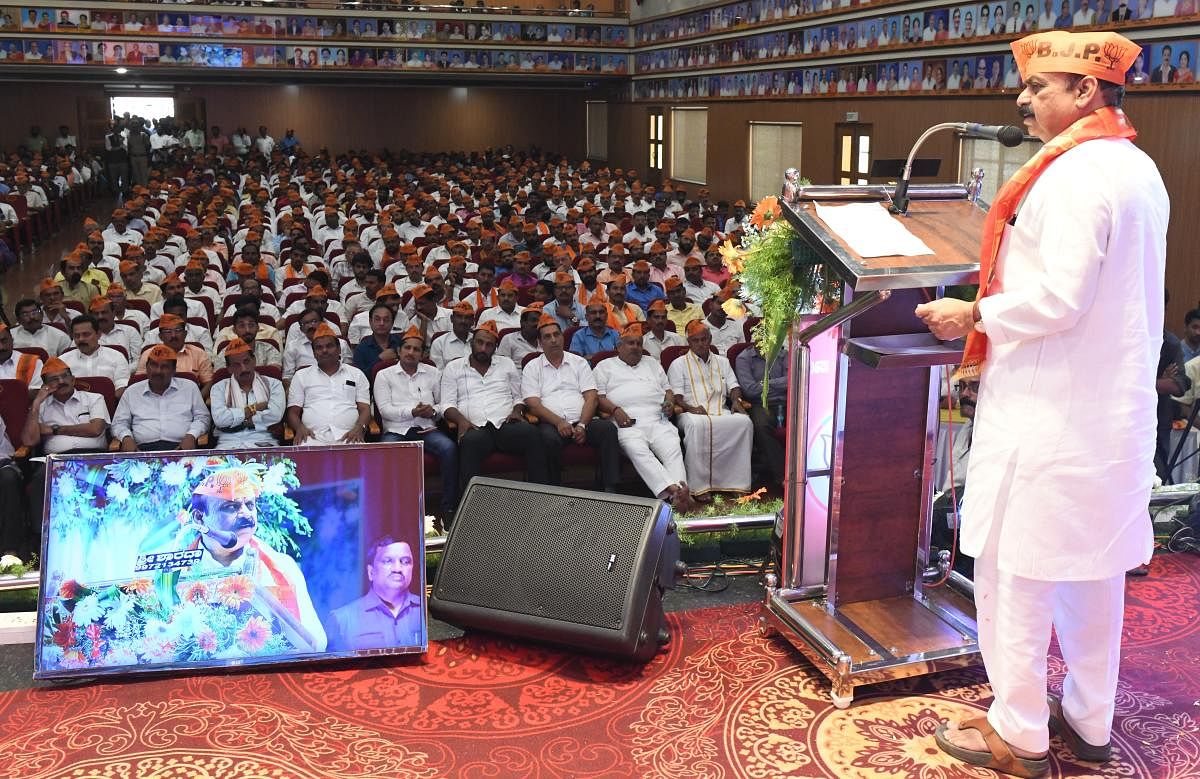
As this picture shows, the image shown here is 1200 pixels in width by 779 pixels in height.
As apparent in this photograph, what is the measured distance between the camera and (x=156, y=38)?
779 inches

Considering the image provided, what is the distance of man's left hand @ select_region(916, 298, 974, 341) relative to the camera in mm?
2580

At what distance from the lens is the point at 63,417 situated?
5.42m

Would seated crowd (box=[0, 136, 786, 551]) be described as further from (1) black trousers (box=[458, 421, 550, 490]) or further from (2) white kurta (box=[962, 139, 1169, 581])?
(2) white kurta (box=[962, 139, 1169, 581])

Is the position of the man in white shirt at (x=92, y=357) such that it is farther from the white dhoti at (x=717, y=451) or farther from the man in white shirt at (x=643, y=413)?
the white dhoti at (x=717, y=451)

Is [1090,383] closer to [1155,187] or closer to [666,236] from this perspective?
[1155,187]

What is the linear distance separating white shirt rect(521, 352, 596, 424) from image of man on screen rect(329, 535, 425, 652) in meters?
2.71

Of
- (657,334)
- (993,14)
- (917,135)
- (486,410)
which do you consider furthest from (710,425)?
(917,135)

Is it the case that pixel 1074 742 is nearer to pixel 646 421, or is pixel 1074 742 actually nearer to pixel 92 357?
pixel 646 421

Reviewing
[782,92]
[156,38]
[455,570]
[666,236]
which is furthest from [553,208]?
[455,570]

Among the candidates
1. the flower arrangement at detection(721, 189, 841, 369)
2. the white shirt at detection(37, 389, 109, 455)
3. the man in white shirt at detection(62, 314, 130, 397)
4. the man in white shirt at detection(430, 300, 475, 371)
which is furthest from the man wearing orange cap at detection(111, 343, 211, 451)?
the flower arrangement at detection(721, 189, 841, 369)

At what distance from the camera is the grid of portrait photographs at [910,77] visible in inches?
334

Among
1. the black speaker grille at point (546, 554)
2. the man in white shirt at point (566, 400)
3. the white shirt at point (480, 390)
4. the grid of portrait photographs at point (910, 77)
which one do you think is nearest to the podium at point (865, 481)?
the black speaker grille at point (546, 554)

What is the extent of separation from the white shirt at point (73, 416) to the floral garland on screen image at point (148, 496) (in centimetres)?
223

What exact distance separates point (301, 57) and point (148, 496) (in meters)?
19.0
